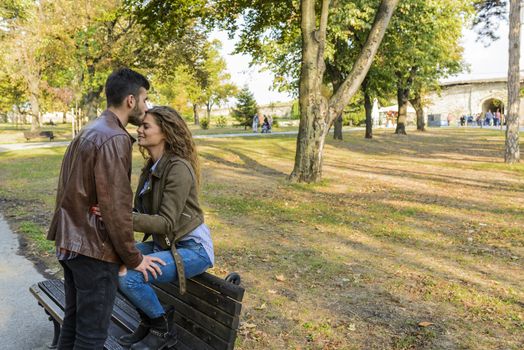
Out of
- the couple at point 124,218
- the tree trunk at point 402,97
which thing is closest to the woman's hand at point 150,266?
the couple at point 124,218

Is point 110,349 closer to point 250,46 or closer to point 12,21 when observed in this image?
point 250,46

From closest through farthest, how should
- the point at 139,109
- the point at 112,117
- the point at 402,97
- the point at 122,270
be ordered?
the point at 112,117
the point at 122,270
the point at 139,109
the point at 402,97

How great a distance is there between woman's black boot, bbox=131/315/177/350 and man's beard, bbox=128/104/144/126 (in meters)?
1.25

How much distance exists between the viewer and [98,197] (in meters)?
2.54

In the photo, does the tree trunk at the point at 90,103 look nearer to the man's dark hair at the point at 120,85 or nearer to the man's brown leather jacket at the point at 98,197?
the man's dark hair at the point at 120,85

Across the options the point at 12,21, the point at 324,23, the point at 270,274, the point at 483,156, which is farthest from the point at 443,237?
the point at 12,21

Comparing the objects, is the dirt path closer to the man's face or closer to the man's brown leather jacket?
the man's brown leather jacket

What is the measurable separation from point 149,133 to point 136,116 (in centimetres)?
18

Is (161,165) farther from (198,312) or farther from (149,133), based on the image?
(198,312)

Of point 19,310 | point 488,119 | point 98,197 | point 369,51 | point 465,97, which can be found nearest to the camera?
point 98,197

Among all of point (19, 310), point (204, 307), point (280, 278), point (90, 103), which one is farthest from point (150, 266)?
point (90, 103)

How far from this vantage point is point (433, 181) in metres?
13.2

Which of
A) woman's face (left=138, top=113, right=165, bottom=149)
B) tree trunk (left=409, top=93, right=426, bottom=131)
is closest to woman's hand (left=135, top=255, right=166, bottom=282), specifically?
woman's face (left=138, top=113, right=165, bottom=149)

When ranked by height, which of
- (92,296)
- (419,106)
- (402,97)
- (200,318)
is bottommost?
(200,318)
